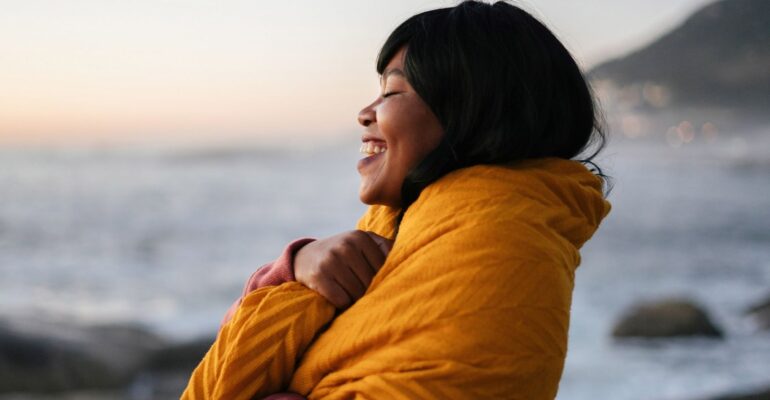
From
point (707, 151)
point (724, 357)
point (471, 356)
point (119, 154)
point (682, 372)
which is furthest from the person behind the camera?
point (119, 154)

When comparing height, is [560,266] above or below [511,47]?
below

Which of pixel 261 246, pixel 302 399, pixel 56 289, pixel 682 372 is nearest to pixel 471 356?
pixel 302 399

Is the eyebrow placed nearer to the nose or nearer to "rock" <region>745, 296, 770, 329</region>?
the nose

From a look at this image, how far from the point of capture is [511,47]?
Result: 1.28m

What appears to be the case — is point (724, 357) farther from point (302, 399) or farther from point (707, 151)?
point (707, 151)

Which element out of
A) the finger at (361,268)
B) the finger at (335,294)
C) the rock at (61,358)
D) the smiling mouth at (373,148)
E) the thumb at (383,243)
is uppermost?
the smiling mouth at (373,148)

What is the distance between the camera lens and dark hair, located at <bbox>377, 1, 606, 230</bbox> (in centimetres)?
126

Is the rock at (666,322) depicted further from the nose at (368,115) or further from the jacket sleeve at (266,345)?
the jacket sleeve at (266,345)

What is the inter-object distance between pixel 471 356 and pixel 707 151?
85.1 ft

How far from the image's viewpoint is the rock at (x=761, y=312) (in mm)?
8016

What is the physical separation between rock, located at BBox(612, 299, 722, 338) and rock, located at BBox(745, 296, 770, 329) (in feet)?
3.06

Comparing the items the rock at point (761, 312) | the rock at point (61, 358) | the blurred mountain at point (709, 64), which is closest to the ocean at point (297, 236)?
the rock at point (761, 312)

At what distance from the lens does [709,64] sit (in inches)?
635

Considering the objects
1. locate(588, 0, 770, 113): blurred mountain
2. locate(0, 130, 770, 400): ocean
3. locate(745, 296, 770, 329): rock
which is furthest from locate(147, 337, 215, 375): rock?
locate(588, 0, 770, 113): blurred mountain
